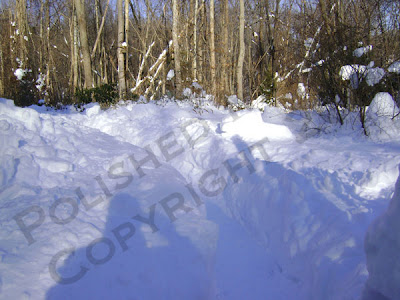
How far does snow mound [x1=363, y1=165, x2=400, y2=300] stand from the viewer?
59.0 inches

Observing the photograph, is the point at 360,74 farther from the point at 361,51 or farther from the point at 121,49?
the point at 121,49

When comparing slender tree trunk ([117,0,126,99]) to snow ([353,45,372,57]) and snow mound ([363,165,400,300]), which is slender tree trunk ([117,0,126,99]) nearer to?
snow ([353,45,372,57])

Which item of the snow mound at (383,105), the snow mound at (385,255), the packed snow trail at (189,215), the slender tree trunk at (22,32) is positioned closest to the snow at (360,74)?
the snow mound at (383,105)

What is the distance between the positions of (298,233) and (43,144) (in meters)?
4.24

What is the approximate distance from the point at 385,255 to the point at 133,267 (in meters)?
2.11

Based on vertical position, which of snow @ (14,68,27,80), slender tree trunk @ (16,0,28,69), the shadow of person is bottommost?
the shadow of person

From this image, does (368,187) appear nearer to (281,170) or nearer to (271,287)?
(281,170)

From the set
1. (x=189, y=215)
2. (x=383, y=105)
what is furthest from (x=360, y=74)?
(x=189, y=215)

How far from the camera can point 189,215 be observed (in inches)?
154

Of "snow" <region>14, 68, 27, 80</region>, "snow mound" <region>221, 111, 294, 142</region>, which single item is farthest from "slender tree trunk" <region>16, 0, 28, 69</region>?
"snow mound" <region>221, 111, 294, 142</region>

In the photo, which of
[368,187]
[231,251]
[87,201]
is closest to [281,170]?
[368,187]

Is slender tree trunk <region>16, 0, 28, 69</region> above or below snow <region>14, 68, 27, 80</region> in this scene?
above

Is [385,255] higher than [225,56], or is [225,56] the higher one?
[225,56]

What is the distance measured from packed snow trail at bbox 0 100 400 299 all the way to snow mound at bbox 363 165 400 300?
531 millimetres
